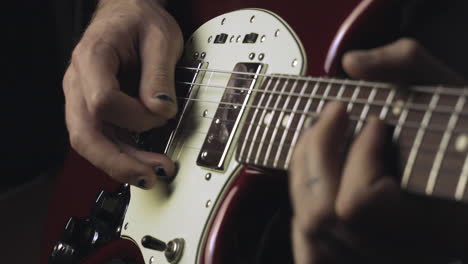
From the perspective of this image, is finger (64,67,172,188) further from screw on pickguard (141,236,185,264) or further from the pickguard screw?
the pickguard screw

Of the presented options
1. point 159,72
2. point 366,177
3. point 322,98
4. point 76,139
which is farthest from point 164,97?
point 366,177

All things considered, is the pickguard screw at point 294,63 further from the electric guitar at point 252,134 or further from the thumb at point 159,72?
the thumb at point 159,72

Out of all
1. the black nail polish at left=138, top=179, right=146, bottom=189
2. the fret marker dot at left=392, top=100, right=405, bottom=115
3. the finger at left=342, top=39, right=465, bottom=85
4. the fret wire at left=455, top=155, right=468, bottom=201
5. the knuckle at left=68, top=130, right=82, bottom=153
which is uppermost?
the finger at left=342, top=39, right=465, bottom=85

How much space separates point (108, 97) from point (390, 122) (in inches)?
15.8

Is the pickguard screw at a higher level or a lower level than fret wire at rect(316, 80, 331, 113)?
higher

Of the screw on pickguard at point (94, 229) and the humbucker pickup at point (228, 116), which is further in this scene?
the screw on pickguard at point (94, 229)

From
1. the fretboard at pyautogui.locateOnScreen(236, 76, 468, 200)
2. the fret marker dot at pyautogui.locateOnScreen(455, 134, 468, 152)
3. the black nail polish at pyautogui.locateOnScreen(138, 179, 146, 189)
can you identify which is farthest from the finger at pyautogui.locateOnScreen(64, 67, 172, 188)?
the fret marker dot at pyautogui.locateOnScreen(455, 134, 468, 152)

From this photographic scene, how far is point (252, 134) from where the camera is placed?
0.57 meters

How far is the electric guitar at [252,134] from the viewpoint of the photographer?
0.40 metres

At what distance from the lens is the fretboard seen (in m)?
0.37

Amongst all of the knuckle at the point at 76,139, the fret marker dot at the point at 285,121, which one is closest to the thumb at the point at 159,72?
the knuckle at the point at 76,139

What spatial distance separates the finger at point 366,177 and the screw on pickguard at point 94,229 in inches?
18.2

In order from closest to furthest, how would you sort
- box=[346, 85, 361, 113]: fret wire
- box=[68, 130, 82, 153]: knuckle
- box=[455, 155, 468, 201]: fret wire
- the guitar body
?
box=[455, 155, 468, 201]: fret wire
box=[346, 85, 361, 113]: fret wire
the guitar body
box=[68, 130, 82, 153]: knuckle

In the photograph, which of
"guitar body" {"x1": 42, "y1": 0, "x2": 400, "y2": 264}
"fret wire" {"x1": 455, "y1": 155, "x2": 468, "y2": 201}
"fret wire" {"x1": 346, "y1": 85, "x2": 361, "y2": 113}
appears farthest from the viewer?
"guitar body" {"x1": 42, "y1": 0, "x2": 400, "y2": 264}
